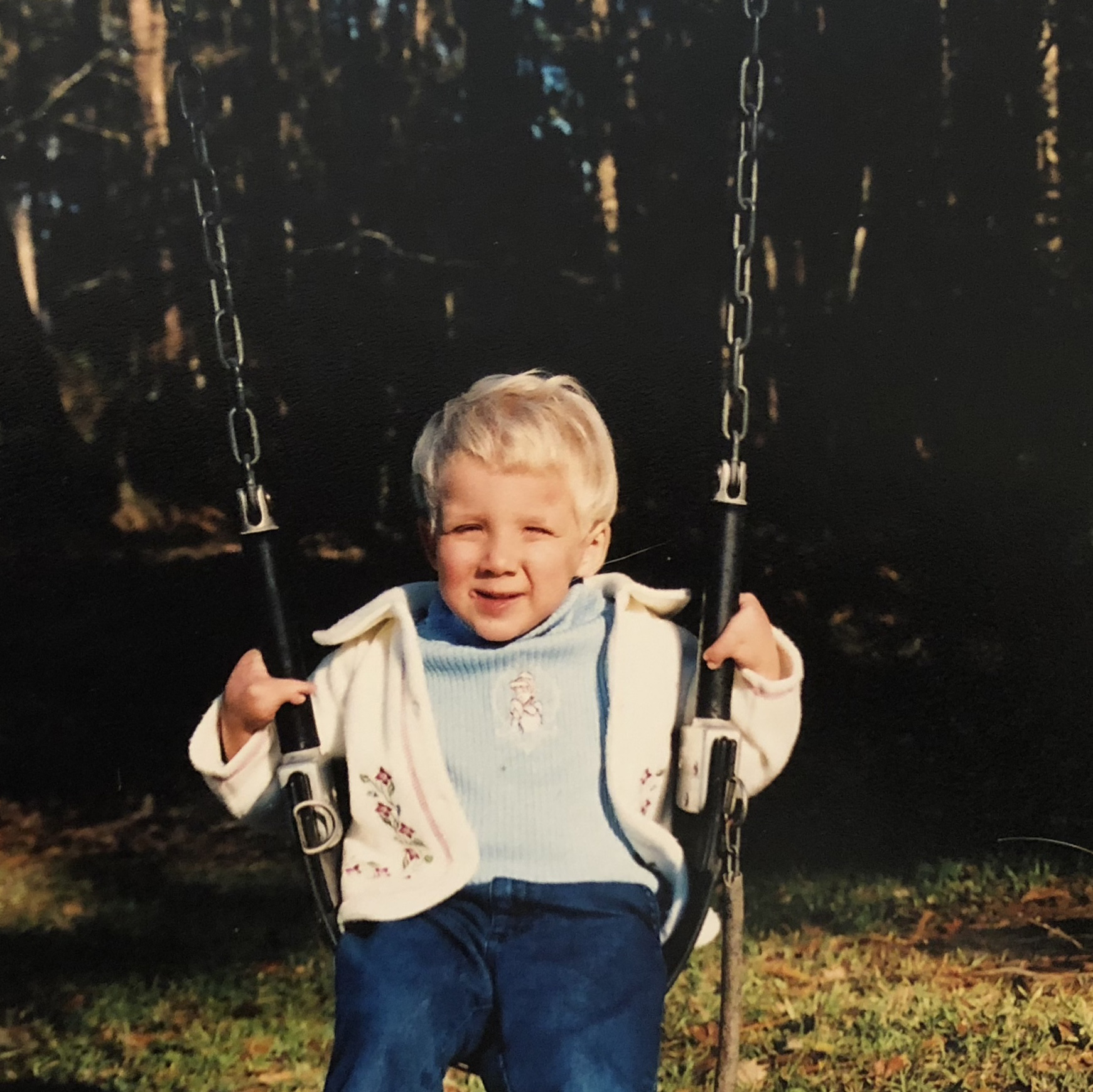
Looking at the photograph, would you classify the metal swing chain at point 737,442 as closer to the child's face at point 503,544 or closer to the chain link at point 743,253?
the chain link at point 743,253

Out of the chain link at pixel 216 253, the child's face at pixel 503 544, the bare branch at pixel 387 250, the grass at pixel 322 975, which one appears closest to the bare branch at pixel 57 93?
the chain link at pixel 216 253

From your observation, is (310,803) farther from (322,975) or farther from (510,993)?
(322,975)

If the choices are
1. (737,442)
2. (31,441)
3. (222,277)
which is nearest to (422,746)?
(737,442)

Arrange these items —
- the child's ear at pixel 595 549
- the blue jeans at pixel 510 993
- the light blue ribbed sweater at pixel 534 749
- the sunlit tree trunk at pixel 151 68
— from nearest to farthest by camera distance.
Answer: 1. the blue jeans at pixel 510 993
2. the light blue ribbed sweater at pixel 534 749
3. the child's ear at pixel 595 549
4. the sunlit tree trunk at pixel 151 68

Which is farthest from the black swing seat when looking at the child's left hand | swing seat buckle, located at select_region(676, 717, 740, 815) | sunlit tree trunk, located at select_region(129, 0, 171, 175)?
sunlit tree trunk, located at select_region(129, 0, 171, 175)

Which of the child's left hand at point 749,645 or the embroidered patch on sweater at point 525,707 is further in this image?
the embroidered patch on sweater at point 525,707

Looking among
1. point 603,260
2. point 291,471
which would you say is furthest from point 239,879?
point 603,260
